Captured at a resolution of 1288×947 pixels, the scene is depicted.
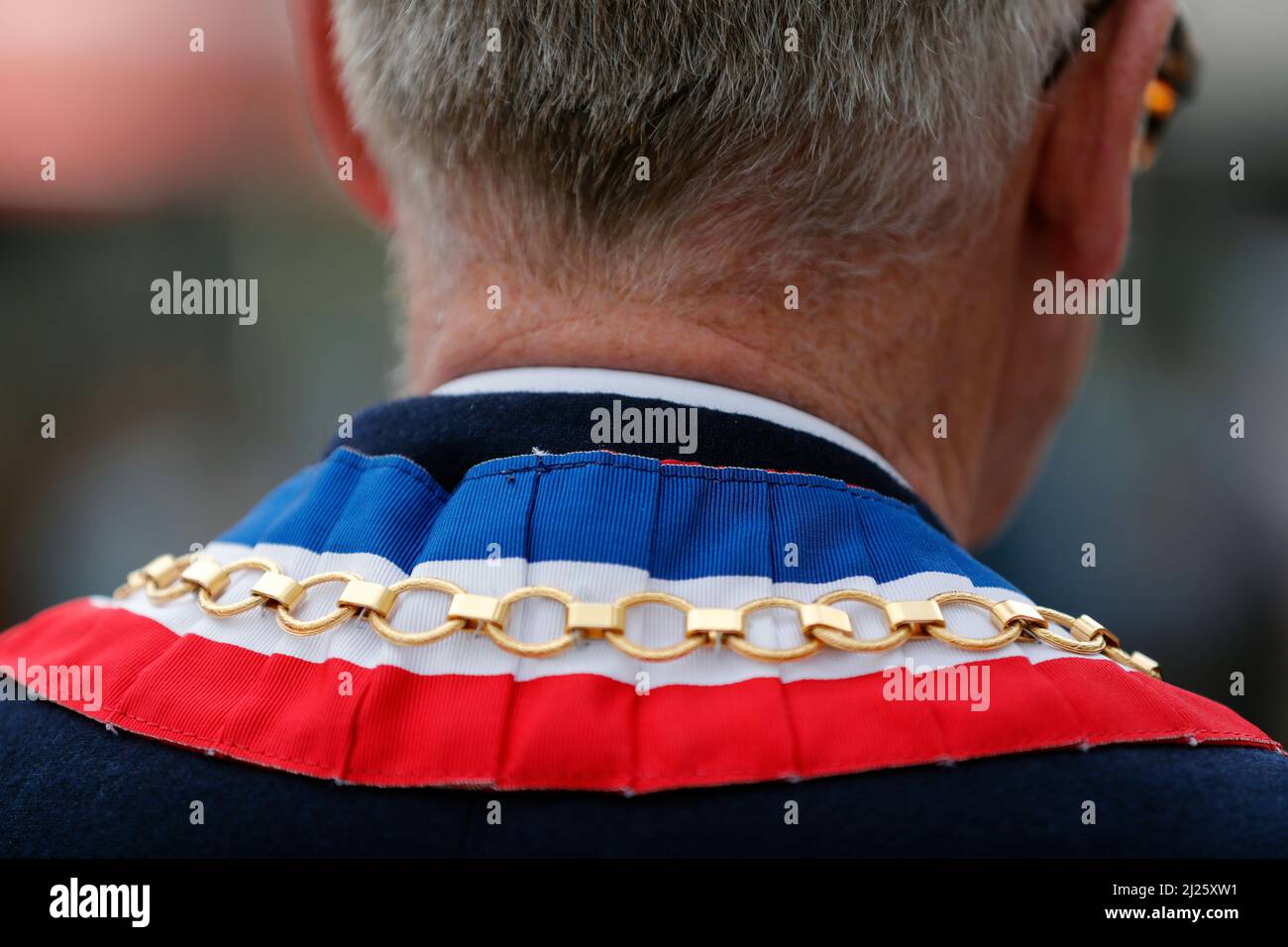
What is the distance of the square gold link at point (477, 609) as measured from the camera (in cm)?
75

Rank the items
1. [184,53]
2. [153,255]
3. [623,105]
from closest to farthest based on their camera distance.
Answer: [623,105], [184,53], [153,255]

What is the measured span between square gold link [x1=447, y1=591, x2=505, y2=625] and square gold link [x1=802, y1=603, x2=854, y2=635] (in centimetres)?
20

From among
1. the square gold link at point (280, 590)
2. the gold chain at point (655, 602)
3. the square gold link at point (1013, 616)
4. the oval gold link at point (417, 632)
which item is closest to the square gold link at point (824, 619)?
the gold chain at point (655, 602)

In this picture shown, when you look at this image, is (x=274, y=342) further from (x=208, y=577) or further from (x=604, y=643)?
(x=604, y=643)

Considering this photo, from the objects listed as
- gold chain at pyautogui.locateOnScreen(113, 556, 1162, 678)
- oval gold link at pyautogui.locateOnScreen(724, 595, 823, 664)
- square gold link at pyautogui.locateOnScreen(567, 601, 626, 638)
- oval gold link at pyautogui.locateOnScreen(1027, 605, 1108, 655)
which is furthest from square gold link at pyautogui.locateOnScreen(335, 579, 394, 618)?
oval gold link at pyautogui.locateOnScreen(1027, 605, 1108, 655)

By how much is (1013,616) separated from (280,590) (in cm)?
52

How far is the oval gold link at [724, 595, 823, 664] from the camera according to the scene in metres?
0.75

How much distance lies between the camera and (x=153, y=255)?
572 cm

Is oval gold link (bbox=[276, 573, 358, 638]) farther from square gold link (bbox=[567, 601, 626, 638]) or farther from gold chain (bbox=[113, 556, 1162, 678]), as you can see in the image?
square gold link (bbox=[567, 601, 626, 638])

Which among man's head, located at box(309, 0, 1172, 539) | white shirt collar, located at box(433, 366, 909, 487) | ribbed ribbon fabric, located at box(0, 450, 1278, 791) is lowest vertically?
ribbed ribbon fabric, located at box(0, 450, 1278, 791)
